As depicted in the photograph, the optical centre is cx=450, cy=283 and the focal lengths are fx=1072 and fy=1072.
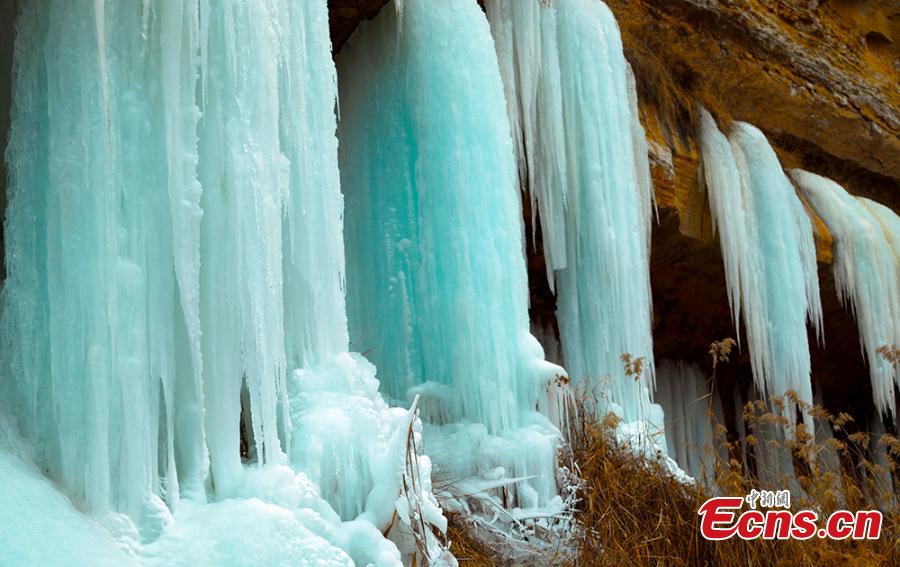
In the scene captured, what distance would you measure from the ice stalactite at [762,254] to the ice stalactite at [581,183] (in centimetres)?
142

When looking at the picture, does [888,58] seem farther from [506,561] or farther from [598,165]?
[506,561]

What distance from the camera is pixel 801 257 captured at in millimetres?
7277

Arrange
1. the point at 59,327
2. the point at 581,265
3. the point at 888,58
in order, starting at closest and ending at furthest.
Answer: the point at 59,327, the point at 581,265, the point at 888,58

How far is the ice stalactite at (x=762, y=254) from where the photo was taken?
22.3ft

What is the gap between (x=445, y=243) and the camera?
4500mm

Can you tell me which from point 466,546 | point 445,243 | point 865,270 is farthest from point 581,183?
point 865,270

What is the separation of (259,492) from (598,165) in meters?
3.26

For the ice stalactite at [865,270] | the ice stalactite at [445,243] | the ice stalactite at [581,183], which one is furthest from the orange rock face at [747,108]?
the ice stalactite at [445,243]

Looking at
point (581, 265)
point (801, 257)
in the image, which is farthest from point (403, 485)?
point (801, 257)

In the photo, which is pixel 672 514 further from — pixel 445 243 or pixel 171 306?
pixel 171 306

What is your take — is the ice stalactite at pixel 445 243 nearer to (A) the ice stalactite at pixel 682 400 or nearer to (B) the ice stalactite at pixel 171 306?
(B) the ice stalactite at pixel 171 306
